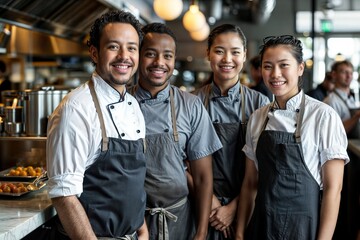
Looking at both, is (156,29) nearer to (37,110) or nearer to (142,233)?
(142,233)

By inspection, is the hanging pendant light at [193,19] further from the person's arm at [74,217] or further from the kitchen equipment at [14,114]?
the person's arm at [74,217]

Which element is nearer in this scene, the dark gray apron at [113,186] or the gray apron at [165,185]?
the dark gray apron at [113,186]

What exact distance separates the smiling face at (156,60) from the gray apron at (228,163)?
45cm

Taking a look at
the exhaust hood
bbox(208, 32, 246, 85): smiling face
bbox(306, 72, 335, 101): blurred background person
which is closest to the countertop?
bbox(208, 32, 246, 85): smiling face

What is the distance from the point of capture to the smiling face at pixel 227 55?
8.95ft

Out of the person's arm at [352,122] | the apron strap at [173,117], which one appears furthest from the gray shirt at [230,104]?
the person's arm at [352,122]

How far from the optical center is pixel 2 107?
3240mm

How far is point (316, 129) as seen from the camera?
7.57 feet

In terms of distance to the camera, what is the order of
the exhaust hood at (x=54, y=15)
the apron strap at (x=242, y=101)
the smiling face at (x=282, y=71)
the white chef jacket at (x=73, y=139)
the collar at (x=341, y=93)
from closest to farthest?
the white chef jacket at (x=73, y=139)
the smiling face at (x=282, y=71)
the apron strap at (x=242, y=101)
the exhaust hood at (x=54, y=15)
the collar at (x=341, y=93)

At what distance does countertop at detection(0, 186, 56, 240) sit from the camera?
1946mm

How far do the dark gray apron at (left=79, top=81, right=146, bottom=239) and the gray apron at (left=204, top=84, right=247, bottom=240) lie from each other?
2.53 feet

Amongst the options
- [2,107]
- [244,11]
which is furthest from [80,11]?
[244,11]

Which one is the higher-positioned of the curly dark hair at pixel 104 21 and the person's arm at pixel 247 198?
the curly dark hair at pixel 104 21

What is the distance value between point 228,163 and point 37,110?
1.29 meters
